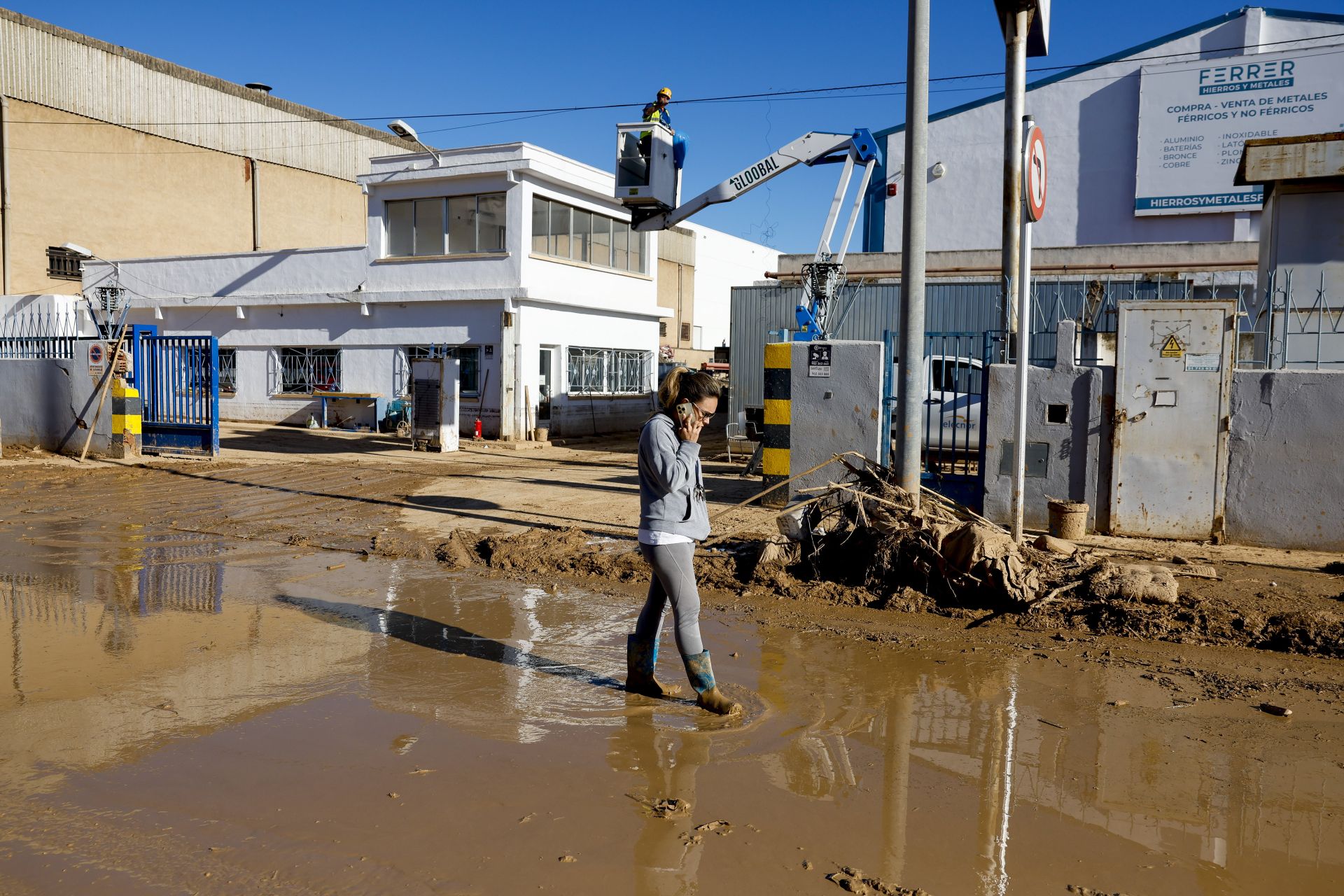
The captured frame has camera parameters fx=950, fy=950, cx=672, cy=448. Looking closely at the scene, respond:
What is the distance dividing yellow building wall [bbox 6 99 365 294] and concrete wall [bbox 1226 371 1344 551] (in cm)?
3079

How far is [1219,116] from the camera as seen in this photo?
2456 centimetres

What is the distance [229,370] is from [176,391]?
9872mm

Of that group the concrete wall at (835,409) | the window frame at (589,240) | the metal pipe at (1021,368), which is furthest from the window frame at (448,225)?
the metal pipe at (1021,368)

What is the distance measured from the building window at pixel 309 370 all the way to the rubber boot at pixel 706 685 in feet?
71.0

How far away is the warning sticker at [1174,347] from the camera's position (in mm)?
9281

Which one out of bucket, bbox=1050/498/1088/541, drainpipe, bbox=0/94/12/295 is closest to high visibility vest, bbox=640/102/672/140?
bucket, bbox=1050/498/1088/541

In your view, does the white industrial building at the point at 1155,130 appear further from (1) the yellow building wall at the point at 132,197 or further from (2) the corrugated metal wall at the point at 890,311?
(1) the yellow building wall at the point at 132,197

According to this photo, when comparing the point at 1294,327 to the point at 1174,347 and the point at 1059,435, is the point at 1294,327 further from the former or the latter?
the point at 1059,435

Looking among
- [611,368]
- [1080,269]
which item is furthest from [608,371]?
[1080,269]

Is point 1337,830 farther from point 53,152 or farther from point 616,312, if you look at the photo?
point 53,152

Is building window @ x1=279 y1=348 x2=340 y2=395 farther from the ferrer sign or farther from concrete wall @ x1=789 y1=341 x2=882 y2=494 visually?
the ferrer sign

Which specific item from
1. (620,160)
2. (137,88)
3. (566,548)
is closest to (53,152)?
(137,88)

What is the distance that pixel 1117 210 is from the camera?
26.0 m

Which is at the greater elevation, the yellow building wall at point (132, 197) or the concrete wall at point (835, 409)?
the yellow building wall at point (132, 197)
